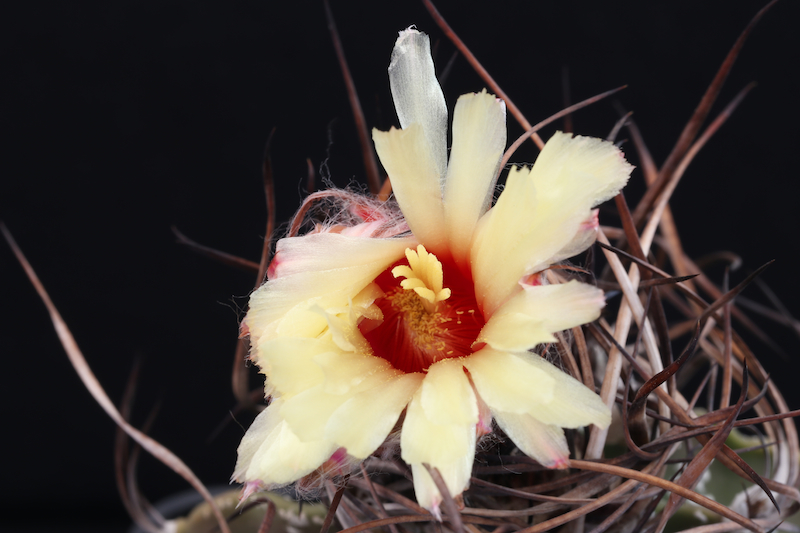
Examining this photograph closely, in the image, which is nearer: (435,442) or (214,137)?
(435,442)

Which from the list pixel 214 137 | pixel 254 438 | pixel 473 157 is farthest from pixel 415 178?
pixel 214 137

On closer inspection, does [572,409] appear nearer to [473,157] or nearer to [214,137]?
[473,157]

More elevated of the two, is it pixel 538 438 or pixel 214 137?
pixel 214 137

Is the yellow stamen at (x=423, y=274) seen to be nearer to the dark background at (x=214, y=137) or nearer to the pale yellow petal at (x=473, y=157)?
the pale yellow petal at (x=473, y=157)

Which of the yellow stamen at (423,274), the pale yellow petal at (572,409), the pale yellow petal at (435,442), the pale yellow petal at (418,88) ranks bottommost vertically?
the pale yellow petal at (572,409)

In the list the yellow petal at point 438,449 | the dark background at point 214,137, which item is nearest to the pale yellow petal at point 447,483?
the yellow petal at point 438,449
